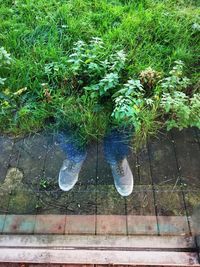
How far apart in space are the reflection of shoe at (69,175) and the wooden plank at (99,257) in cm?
41

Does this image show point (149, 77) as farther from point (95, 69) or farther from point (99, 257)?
point (99, 257)

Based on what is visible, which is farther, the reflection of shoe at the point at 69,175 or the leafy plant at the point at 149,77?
the leafy plant at the point at 149,77

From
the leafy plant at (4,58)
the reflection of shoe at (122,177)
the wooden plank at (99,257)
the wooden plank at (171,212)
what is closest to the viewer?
the wooden plank at (99,257)

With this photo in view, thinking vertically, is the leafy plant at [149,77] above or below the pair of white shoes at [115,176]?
above

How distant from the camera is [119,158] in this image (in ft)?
6.45

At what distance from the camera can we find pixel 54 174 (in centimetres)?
198

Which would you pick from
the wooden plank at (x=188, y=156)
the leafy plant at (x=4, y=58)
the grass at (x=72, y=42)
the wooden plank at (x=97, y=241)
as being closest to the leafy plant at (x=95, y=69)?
the grass at (x=72, y=42)

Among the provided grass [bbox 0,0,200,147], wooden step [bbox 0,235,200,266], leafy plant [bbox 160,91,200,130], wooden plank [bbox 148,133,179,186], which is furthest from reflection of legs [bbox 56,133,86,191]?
leafy plant [bbox 160,91,200,130]

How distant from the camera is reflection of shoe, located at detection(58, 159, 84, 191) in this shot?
1.91m

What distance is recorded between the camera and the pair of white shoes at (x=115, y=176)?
1.90m

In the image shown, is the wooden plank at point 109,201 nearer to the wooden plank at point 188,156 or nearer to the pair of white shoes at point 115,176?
the pair of white shoes at point 115,176

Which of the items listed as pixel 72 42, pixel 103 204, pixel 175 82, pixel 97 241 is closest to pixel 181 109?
pixel 175 82

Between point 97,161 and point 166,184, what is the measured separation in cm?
48

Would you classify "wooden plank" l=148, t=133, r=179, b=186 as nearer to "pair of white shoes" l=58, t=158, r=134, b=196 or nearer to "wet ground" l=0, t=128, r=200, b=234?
"wet ground" l=0, t=128, r=200, b=234
